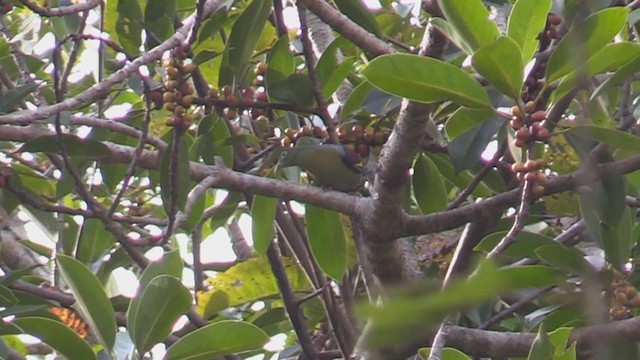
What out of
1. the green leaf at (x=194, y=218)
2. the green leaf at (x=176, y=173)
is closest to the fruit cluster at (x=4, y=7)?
the green leaf at (x=176, y=173)

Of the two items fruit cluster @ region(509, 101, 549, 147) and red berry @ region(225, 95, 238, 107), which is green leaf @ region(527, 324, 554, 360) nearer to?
fruit cluster @ region(509, 101, 549, 147)

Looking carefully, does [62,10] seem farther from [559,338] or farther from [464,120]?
[559,338]

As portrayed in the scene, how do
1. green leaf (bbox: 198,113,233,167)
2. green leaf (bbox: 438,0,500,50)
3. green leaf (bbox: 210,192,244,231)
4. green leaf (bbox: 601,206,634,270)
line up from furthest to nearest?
green leaf (bbox: 210,192,244,231), green leaf (bbox: 198,113,233,167), green leaf (bbox: 601,206,634,270), green leaf (bbox: 438,0,500,50)

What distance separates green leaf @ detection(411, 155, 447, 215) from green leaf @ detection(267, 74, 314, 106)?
0.70ft

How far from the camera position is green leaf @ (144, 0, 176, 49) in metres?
1.51

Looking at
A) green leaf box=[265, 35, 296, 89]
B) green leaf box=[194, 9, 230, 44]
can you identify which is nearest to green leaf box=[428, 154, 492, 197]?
green leaf box=[265, 35, 296, 89]

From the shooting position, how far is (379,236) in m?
1.43

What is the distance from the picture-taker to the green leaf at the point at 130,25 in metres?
1.61

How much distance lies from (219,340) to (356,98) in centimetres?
46

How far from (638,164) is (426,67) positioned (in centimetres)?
32

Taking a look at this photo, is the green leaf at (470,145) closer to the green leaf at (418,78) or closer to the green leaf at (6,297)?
the green leaf at (418,78)

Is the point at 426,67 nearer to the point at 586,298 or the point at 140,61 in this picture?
the point at 140,61

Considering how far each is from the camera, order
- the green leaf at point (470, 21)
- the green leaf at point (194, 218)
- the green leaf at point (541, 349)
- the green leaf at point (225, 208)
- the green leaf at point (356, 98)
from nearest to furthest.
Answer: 1. the green leaf at point (541, 349)
2. the green leaf at point (470, 21)
3. the green leaf at point (356, 98)
4. the green leaf at point (194, 218)
5. the green leaf at point (225, 208)

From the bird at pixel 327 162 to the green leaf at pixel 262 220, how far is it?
17 cm
